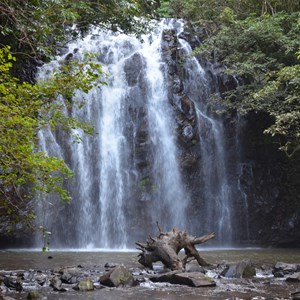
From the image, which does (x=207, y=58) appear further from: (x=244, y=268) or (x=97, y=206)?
(x=244, y=268)

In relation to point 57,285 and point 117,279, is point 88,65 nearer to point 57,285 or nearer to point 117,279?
point 117,279

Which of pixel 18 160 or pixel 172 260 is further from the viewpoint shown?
pixel 172 260

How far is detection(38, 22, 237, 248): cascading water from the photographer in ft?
59.2

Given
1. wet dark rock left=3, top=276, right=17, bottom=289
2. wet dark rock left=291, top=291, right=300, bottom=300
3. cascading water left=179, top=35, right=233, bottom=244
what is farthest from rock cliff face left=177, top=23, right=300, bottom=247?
wet dark rock left=291, top=291, right=300, bottom=300

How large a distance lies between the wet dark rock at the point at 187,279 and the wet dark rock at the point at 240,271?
0.96 metres

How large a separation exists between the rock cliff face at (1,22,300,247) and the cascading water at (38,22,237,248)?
0.04 metres

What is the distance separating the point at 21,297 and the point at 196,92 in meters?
16.0

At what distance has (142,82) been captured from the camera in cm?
2062

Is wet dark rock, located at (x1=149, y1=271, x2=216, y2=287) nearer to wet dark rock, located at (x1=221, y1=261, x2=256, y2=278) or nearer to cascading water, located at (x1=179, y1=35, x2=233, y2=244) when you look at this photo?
wet dark rock, located at (x1=221, y1=261, x2=256, y2=278)

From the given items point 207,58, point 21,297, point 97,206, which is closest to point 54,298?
point 21,297

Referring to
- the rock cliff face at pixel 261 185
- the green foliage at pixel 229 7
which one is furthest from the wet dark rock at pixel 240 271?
the green foliage at pixel 229 7

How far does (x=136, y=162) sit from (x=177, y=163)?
71.8 inches

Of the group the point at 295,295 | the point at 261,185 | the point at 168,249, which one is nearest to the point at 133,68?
the point at 261,185

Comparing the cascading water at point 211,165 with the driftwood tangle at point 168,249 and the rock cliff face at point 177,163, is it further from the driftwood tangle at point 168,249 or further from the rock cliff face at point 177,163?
the driftwood tangle at point 168,249
